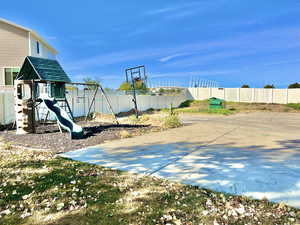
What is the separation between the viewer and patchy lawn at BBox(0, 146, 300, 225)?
1.84 metres

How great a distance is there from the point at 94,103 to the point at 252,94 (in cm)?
1880

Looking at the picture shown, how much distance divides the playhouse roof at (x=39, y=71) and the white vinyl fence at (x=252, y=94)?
20169 mm

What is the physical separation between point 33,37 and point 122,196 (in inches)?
648

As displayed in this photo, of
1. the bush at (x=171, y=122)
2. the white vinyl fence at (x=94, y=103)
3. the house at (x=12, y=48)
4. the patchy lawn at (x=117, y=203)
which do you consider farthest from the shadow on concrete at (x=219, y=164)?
the house at (x=12, y=48)

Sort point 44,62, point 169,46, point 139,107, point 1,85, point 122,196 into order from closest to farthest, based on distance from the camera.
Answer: point 122,196
point 44,62
point 1,85
point 139,107
point 169,46

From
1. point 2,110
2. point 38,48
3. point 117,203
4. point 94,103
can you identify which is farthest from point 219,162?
point 38,48

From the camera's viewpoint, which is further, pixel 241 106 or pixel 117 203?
pixel 241 106

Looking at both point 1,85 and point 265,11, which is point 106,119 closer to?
point 1,85

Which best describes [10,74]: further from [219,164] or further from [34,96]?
[219,164]

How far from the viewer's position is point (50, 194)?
234cm

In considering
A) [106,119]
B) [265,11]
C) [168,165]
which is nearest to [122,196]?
[168,165]

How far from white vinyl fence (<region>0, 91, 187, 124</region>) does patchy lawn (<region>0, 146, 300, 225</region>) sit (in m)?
6.65

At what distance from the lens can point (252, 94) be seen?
23812mm

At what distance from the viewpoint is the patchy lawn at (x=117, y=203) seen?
1.84m
